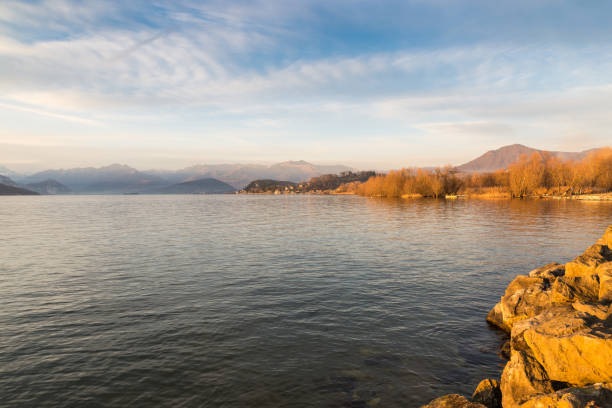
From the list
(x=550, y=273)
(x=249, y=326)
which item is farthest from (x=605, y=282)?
(x=249, y=326)

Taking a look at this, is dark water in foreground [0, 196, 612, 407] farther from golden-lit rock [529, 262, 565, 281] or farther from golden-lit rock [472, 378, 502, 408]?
golden-lit rock [529, 262, 565, 281]

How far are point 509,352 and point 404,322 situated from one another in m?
4.63

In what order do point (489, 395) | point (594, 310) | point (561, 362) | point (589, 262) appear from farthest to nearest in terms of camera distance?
point (589, 262) → point (594, 310) → point (489, 395) → point (561, 362)

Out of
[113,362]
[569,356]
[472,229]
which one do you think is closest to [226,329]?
[113,362]

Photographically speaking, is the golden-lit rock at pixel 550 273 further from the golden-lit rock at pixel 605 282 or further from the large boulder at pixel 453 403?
the large boulder at pixel 453 403

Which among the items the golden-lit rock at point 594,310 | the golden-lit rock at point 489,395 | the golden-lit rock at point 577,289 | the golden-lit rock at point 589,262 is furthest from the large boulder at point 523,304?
the golden-lit rock at point 489,395

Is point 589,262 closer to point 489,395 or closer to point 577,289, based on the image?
point 577,289

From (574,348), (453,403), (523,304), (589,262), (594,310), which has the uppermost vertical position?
(589,262)

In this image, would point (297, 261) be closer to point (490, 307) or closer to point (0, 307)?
point (490, 307)

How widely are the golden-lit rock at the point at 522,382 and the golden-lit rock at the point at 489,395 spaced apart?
24 centimetres

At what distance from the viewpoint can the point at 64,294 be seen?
822 inches

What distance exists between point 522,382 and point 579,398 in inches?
85.6

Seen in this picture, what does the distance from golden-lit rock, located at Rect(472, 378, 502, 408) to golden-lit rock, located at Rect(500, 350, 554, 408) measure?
24cm

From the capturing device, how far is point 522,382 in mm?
9234
